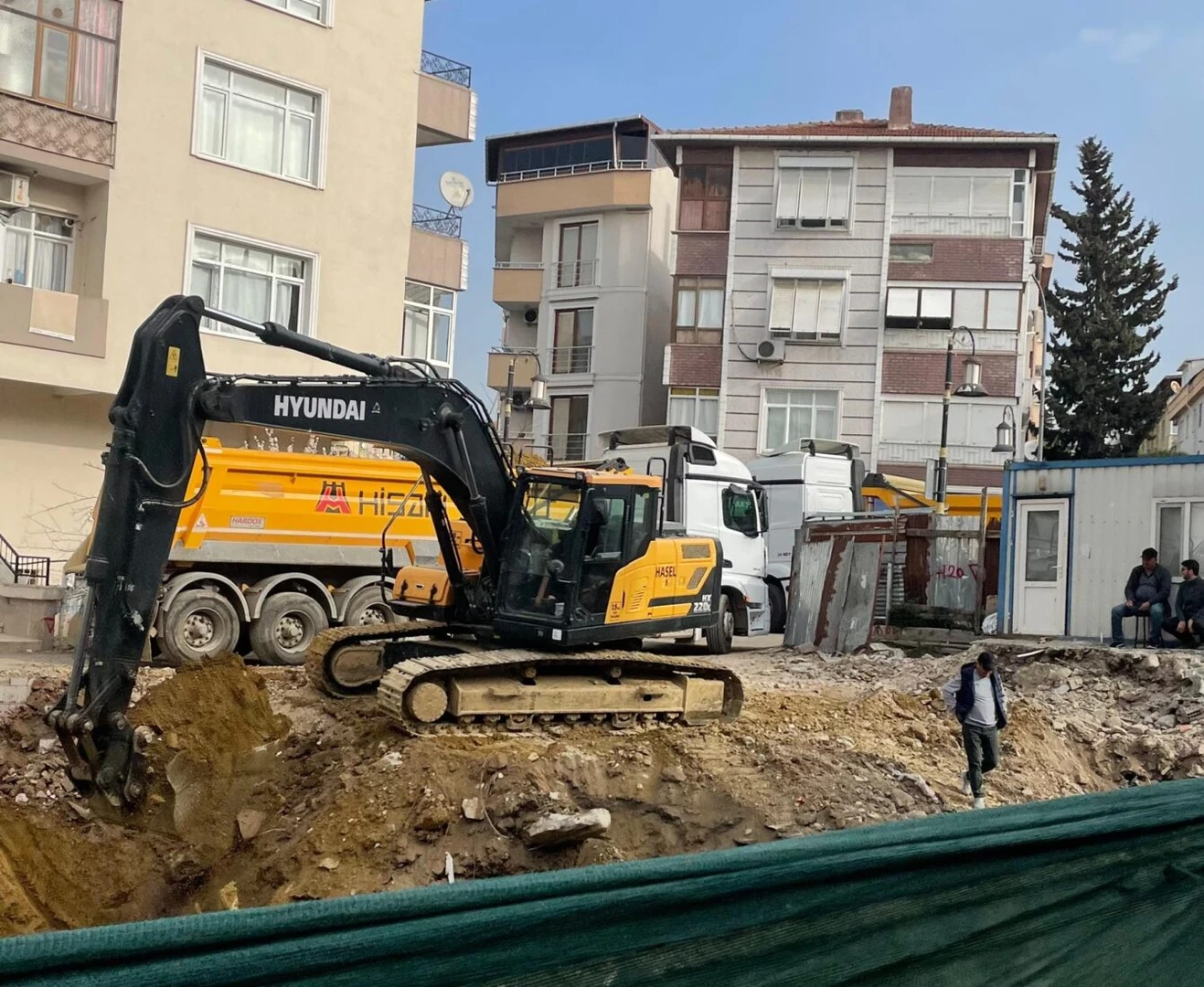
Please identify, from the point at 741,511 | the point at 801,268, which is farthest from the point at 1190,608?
the point at 801,268

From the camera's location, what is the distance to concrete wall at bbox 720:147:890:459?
3884cm

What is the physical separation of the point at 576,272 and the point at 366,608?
29.5 metres

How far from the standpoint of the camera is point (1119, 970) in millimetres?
2684

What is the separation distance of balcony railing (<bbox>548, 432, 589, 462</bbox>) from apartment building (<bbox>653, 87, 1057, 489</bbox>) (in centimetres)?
568

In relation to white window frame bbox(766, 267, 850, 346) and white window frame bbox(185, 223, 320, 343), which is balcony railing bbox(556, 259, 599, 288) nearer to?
white window frame bbox(766, 267, 850, 346)

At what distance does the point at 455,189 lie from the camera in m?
29.7

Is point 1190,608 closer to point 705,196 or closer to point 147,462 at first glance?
point 147,462

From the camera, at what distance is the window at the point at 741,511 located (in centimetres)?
2275

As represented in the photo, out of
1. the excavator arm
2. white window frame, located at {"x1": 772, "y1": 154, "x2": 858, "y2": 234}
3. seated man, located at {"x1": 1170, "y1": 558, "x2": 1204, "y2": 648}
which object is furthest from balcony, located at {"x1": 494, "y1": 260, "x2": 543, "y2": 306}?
the excavator arm

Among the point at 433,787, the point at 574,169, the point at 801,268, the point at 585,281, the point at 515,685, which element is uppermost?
the point at 574,169

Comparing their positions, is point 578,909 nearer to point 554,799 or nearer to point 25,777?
point 554,799

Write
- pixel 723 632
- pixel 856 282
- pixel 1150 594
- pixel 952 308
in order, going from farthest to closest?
pixel 856 282
pixel 952 308
pixel 723 632
pixel 1150 594

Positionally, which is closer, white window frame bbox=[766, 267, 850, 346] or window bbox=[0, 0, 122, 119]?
window bbox=[0, 0, 122, 119]

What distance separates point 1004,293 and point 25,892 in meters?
33.7
